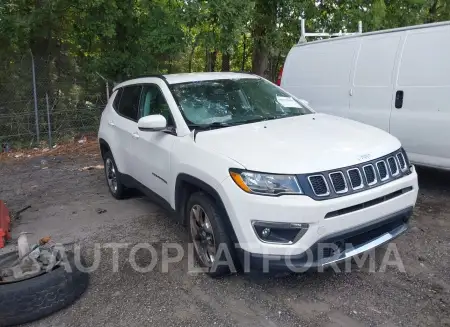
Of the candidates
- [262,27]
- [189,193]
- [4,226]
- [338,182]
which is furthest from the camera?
[262,27]

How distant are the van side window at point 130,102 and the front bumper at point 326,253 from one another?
8.52ft

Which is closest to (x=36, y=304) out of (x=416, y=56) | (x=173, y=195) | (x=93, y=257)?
(x=93, y=257)

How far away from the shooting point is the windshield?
13.6 ft

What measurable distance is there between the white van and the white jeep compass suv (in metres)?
1.54

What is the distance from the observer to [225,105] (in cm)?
434

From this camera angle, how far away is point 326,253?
3.11m

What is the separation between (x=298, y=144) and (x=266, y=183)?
0.51 meters

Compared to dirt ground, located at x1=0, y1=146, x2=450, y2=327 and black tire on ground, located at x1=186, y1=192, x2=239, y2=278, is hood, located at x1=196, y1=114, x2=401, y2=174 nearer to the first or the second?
black tire on ground, located at x1=186, y1=192, x2=239, y2=278

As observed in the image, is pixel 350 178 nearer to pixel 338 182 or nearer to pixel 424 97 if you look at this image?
pixel 338 182

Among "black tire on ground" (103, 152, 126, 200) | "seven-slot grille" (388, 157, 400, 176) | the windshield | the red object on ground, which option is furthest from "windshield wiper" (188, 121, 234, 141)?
the red object on ground

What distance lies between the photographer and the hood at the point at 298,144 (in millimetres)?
3117

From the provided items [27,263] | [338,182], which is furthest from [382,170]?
[27,263]

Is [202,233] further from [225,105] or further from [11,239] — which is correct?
[11,239]

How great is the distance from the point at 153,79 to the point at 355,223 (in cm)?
279
